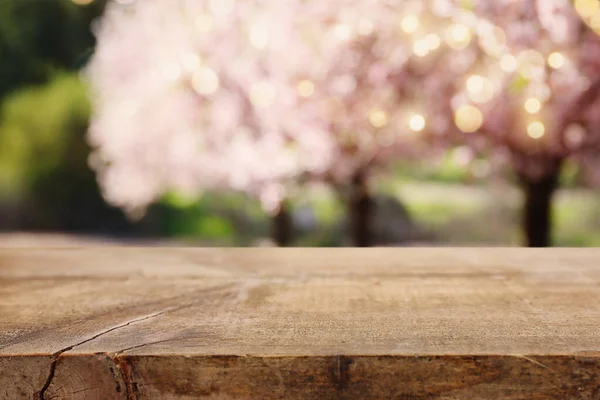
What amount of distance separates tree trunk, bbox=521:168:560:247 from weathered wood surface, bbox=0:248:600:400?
3592 millimetres

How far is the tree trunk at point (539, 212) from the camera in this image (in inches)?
A: 181

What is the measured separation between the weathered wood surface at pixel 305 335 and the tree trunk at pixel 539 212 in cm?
359

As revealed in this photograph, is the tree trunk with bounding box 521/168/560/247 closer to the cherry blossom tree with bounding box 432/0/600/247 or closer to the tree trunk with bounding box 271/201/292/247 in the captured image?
the cherry blossom tree with bounding box 432/0/600/247

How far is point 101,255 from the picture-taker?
5.17ft

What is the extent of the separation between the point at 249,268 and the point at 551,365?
2.50ft

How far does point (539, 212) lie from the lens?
15.2 feet

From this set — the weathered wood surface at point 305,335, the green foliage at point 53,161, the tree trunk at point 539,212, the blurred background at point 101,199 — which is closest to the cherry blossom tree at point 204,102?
the tree trunk at point 539,212

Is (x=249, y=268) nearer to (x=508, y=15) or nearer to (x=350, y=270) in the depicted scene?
(x=350, y=270)

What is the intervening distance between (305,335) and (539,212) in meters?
4.30

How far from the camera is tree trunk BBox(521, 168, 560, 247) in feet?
15.1

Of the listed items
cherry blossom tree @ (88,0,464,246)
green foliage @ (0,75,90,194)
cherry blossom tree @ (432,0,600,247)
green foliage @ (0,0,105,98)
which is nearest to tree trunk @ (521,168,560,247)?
cherry blossom tree @ (432,0,600,247)

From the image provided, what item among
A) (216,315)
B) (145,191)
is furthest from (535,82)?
(145,191)

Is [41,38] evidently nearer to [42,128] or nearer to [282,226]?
[42,128]

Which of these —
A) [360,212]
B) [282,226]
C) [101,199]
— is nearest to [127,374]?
[360,212]
